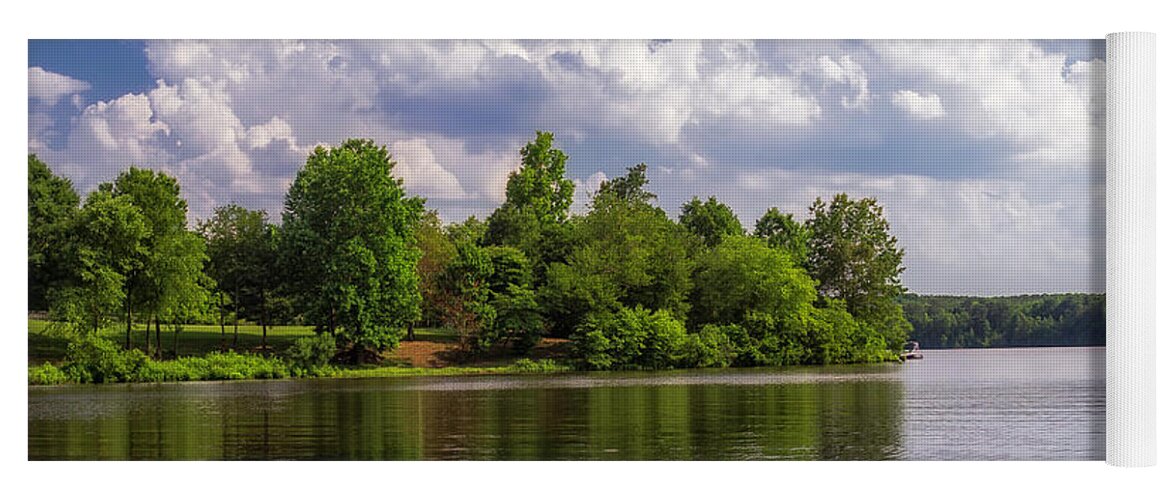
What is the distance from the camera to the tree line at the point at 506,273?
18859 millimetres

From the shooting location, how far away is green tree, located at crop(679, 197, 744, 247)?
18.3 m

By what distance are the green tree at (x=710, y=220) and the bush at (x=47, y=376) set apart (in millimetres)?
9170

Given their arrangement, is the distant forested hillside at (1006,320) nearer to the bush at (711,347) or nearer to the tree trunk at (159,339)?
the bush at (711,347)

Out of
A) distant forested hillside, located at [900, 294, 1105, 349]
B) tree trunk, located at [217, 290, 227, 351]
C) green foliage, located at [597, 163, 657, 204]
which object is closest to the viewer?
distant forested hillside, located at [900, 294, 1105, 349]

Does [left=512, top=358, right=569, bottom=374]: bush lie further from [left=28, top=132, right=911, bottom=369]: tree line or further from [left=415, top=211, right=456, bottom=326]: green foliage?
[left=415, top=211, right=456, bottom=326]: green foliage

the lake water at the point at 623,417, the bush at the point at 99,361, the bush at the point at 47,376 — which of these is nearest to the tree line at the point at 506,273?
the bush at the point at 99,361

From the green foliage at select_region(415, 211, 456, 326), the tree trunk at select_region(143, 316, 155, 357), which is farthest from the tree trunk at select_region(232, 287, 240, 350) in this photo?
the green foliage at select_region(415, 211, 456, 326)

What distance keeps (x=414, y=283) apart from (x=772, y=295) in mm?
6264

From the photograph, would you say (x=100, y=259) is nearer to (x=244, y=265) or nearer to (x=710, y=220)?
(x=244, y=265)

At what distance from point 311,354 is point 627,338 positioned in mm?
5312

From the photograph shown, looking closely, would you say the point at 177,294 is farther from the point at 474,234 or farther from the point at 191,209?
the point at 474,234

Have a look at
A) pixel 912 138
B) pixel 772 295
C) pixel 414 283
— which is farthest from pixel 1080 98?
pixel 414 283

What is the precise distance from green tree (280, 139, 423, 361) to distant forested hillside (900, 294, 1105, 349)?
27.6 feet

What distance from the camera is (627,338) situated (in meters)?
20.9
